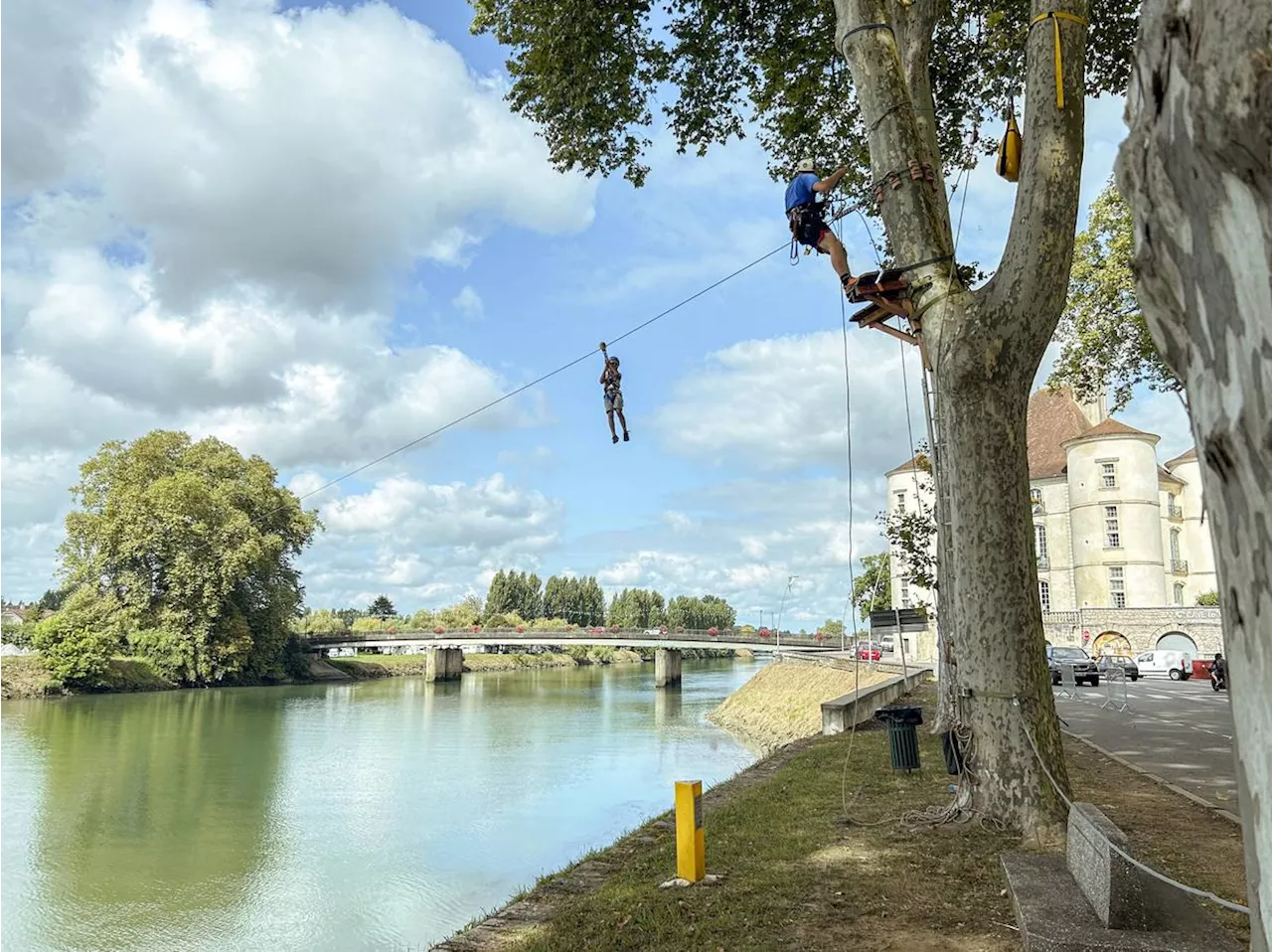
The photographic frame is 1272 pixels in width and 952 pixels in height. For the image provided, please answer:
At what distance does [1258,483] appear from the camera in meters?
1.47

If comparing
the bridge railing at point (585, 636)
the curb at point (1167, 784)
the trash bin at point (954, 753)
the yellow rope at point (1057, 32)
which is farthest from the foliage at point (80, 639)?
the yellow rope at point (1057, 32)

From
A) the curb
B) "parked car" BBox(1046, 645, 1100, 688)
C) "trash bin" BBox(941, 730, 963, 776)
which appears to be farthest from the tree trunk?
"parked car" BBox(1046, 645, 1100, 688)

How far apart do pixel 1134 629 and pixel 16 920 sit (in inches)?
1892

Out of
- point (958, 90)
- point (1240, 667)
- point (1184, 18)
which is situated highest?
point (958, 90)

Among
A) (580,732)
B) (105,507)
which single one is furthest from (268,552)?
(580,732)

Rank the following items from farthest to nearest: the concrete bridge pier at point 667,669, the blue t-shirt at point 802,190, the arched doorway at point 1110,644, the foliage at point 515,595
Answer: the foliage at point 515,595
the concrete bridge pier at point 667,669
the arched doorway at point 1110,644
the blue t-shirt at point 802,190

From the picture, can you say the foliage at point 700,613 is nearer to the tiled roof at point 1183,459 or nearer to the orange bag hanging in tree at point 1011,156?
the tiled roof at point 1183,459

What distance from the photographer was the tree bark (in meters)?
7.18

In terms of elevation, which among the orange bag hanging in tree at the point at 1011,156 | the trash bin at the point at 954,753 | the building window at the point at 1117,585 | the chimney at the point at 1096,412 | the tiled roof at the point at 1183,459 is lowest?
the trash bin at the point at 954,753

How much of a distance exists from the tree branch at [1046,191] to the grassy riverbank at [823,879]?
404 cm

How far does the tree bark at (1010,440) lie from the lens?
283 inches

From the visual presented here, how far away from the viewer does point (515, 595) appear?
11550cm

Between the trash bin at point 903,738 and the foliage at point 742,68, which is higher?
the foliage at point 742,68

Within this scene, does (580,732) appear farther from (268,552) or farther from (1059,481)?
(1059,481)
